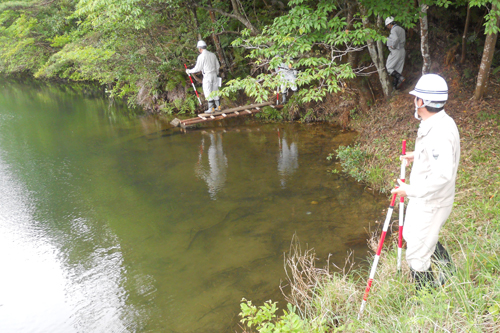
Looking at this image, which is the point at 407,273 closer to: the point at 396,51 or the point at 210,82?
the point at 396,51

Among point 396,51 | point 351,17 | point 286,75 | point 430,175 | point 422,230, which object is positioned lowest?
point 422,230

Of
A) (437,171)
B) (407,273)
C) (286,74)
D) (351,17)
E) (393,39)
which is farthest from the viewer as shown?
(286,74)

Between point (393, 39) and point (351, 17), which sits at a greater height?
point (351, 17)

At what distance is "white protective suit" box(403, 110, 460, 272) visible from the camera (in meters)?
2.49

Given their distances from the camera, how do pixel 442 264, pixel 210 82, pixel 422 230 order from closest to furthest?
1. pixel 422 230
2. pixel 442 264
3. pixel 210 82

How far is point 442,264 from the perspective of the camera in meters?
2.84

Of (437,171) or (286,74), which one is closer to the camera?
(437,171)

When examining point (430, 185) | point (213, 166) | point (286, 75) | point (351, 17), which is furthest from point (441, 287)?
point (286, 75)

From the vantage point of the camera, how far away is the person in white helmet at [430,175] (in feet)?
8.20

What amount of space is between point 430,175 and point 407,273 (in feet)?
3.50

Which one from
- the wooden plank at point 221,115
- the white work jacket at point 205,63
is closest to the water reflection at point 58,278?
the wooden plank at point 221,115

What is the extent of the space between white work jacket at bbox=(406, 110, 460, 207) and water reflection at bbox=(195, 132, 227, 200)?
424 centimetres

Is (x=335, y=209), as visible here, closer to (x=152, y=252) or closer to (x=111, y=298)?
(x=152, y=252)

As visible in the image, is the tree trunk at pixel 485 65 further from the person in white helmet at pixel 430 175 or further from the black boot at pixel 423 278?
the black boot at pixel 423 278
